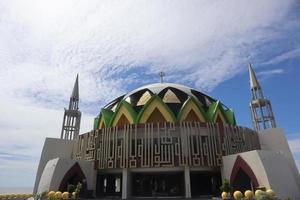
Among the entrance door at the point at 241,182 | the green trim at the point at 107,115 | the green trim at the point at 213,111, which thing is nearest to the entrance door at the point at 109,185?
the green trim at the point at 107,115

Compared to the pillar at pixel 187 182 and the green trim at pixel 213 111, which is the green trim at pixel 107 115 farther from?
the green trim at pixel 213 111

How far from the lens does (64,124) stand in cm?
3638

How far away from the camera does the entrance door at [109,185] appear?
27953mm

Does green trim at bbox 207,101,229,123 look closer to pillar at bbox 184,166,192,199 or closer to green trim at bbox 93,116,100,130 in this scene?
pillar at bbox 184,166,192,199

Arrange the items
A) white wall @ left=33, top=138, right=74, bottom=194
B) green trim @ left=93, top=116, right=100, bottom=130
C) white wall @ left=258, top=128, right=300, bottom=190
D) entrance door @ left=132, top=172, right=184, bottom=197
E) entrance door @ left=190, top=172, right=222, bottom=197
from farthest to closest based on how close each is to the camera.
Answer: green trim @ left=93, top=116, right=100, bottom=130 < white wall @ left=33, top=138, right=74, bottom=194 < white wall @ left=258, top=128, right=300, bottom=190 < entrance door @ left=190, top=172, right=222, bottom=197 < entrance door @ left=132, top=172, right=184, bottom=197

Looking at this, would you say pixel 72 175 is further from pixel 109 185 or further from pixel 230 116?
pixel 230 116

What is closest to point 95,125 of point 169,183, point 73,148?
point 73,148

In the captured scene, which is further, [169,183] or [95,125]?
[95,125]

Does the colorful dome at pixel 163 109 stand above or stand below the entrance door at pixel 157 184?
above

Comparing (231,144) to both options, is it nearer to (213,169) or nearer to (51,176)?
(213,169)

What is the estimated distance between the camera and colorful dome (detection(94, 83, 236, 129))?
89.4 feet

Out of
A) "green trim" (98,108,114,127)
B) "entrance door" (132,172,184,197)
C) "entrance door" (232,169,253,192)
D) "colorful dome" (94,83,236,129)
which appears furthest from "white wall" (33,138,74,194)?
"entrance door" (232,169,253,192)

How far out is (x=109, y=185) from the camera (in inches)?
1184

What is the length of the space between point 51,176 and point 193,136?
45.9ft
